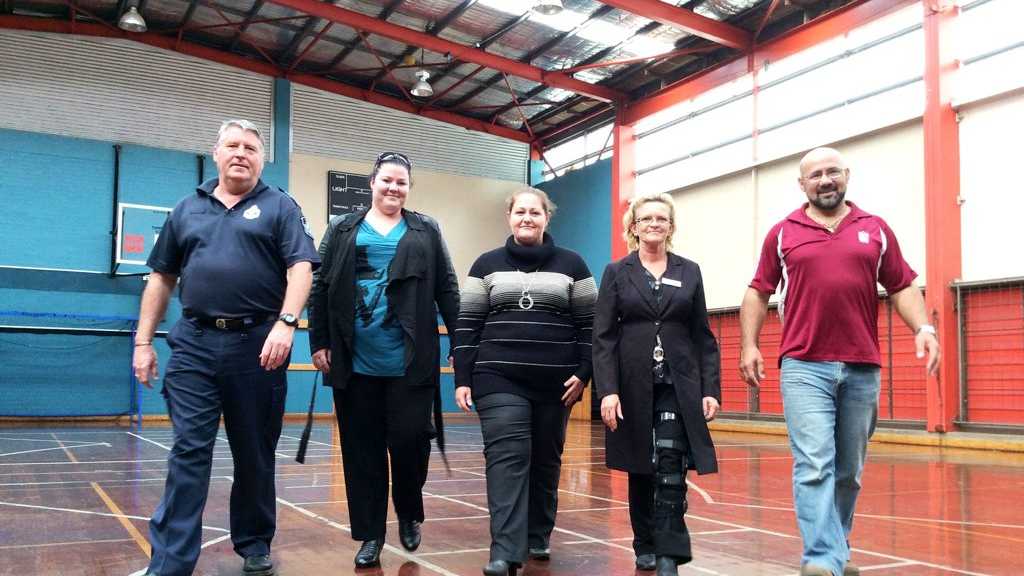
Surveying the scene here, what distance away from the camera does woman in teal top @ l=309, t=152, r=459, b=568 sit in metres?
3.88

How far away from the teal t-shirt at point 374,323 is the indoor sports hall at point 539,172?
1.53 metres

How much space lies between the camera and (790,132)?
15.7 metres

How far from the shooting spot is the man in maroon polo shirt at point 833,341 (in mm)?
3455

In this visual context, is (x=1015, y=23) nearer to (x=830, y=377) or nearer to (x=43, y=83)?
(x=830, y=377)

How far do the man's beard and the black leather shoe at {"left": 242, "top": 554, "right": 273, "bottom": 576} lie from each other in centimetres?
267

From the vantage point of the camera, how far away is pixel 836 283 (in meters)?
3.57

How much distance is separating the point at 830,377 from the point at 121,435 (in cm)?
1234

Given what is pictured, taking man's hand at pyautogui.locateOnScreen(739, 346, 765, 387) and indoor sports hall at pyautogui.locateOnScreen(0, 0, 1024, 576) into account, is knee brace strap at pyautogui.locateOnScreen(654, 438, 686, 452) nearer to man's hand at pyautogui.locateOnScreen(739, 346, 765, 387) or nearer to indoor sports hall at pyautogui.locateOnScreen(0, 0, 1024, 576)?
man's hand at pyautogui.locateOnScreen(739, 346, 765, 387)

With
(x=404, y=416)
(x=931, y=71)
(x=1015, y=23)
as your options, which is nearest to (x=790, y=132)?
(x=931, y=71)

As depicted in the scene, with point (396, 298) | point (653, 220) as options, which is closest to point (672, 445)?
point (653, 220)

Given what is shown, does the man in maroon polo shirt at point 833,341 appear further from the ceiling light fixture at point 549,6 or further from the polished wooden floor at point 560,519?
the ceiling light fixture at point 549,6

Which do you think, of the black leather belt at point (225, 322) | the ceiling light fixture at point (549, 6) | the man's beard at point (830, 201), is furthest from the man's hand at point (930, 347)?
the ceiling light fixture at point (549, 6)

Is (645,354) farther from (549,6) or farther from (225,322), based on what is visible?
(549,6)

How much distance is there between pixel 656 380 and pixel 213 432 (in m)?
1.74
